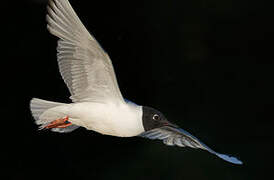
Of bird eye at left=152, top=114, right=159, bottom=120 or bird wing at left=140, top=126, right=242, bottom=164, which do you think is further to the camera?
bird wing at left=140, top=126, right=242, bottom=164

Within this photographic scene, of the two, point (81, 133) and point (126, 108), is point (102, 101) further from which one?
point (81, 133)

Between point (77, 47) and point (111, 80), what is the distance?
0.19m

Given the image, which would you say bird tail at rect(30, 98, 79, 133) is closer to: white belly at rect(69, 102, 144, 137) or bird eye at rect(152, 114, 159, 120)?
white belly at rect(69, 102, 144, 137)

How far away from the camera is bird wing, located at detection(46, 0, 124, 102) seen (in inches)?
67.8

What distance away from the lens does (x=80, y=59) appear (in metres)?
1.82

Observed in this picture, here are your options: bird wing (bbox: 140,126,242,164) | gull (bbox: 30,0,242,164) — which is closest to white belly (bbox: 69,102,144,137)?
gull (bbox: 30,0,242,164)

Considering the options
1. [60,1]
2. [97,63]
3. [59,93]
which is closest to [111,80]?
[97,63]

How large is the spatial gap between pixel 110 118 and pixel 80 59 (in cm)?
28

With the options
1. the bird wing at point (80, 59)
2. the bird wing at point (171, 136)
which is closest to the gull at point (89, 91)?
the bird wing at point (80, 59)

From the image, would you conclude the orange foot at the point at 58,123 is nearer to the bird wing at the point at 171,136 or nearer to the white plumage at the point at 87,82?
the white plumage at the point at 87,82

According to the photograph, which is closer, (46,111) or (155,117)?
(155,117)

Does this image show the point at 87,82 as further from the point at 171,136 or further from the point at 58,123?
the point at 171,136

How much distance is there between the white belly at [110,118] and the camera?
167 centimetres

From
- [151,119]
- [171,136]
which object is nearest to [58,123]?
[151,119]
